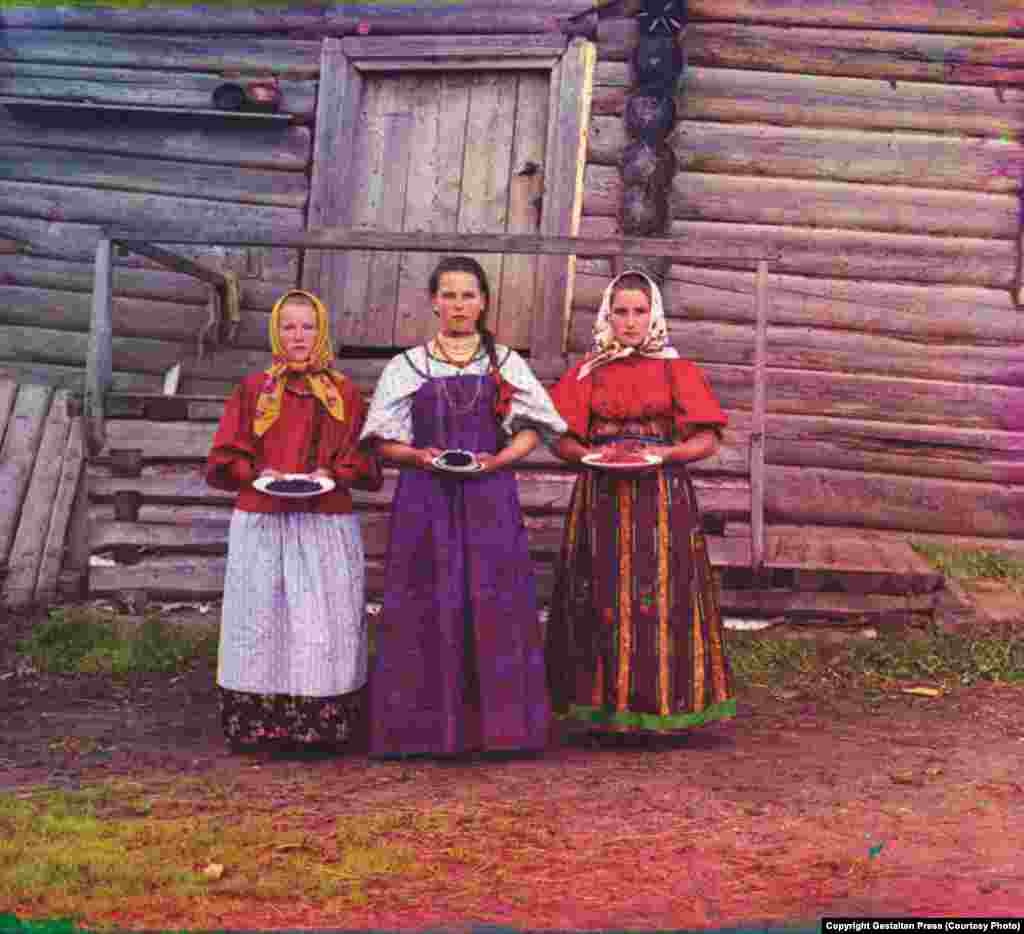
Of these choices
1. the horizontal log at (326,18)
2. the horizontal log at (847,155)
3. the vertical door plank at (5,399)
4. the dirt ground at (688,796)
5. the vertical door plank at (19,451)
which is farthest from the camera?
the horizontal log at (326,18)

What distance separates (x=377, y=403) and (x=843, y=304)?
167 inches

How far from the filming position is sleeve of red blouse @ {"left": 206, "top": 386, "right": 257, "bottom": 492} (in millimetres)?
4930

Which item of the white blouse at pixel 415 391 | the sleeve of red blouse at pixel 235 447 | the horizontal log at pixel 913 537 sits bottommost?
the horizontal log at pixel 913 537

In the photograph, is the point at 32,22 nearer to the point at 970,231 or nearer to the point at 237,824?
the point at 970,231

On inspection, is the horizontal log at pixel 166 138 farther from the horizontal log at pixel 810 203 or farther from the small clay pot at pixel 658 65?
the small clay pot at pixel 658 65

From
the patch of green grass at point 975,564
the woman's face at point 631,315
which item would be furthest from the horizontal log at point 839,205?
the woman's face at point 631,315

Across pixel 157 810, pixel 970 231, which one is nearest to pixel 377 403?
pixel 157 810

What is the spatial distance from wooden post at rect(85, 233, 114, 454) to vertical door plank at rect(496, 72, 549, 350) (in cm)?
256

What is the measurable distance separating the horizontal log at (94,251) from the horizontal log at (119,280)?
48 millimetres

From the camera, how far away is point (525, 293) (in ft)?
27.6

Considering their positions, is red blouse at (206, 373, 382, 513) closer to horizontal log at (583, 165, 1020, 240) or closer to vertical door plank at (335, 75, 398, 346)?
vertical door plank at (335, 75, 398, 346)

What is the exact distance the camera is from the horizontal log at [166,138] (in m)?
8.65

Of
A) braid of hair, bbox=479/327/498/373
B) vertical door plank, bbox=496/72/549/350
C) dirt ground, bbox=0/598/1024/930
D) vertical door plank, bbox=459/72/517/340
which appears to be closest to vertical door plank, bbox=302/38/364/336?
vertical door plank, bbox=459/72/517/340

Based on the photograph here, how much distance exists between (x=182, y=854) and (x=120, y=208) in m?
6.02
